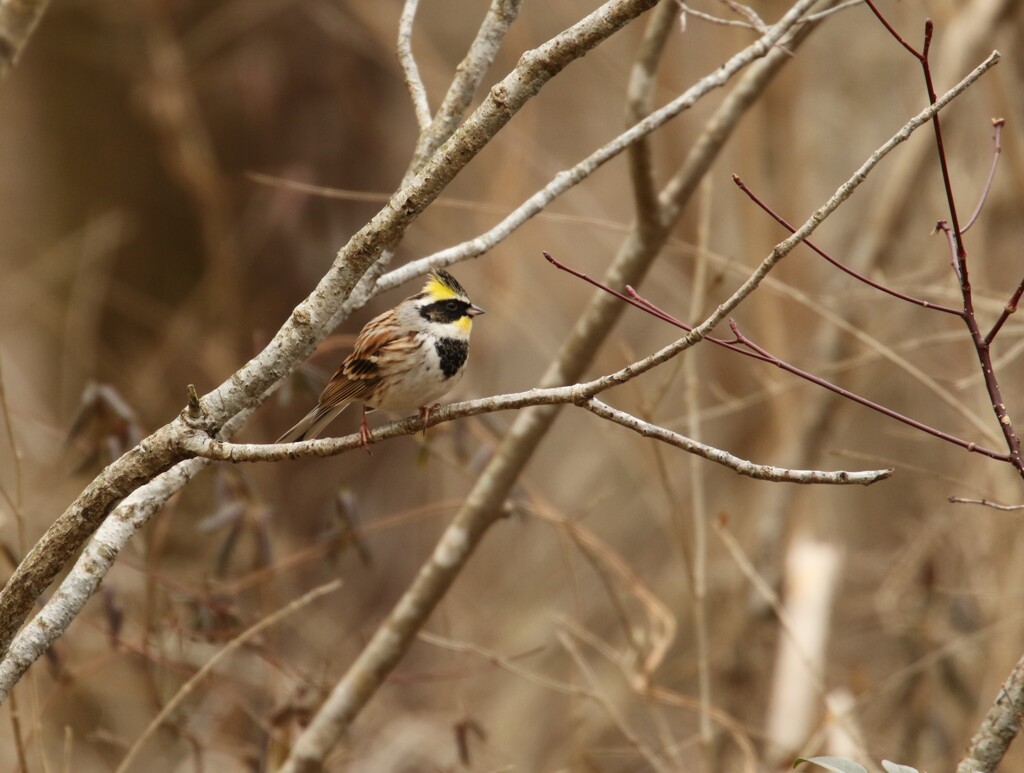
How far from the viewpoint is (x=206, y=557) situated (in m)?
5.93

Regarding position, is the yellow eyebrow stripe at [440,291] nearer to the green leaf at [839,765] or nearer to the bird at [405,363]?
the bird at [405,363]

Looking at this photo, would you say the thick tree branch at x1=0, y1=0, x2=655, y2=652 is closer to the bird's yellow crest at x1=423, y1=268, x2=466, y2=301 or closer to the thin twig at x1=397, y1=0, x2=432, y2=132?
the thin twig at x1=397, y1=0, x2=432, y2=132

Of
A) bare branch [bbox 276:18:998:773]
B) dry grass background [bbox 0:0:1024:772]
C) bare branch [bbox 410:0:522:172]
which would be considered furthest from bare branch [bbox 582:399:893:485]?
dry grass background [bbox 0:0:1024:772]

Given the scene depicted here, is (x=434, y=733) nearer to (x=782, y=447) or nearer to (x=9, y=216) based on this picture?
(x=782, y=447)

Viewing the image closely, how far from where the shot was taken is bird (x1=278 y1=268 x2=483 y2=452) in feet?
10.5

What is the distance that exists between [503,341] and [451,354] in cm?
455

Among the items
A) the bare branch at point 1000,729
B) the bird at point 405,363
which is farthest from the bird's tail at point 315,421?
the bare branch at point 1000,729

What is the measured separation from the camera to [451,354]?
3.27m

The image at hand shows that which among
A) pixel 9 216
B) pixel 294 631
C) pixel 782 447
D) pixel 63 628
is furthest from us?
pixel 9 216

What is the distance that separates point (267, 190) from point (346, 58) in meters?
1.23

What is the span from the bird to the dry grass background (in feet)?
5.00

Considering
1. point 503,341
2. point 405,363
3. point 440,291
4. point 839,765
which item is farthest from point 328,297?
point 503,341

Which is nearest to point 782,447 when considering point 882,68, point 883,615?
point 883,615

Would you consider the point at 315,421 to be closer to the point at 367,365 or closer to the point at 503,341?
the point at 367,365
